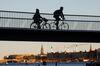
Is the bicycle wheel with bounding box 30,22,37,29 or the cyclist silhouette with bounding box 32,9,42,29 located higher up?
the cyclist silhouette with bounding box 32,9,42,29

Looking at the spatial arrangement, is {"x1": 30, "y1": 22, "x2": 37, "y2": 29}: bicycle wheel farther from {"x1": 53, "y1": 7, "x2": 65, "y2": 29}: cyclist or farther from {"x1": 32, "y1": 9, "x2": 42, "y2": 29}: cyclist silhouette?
{"x1": 53, "y1": 7, "x2": 65, "y2": 29}: cyclist

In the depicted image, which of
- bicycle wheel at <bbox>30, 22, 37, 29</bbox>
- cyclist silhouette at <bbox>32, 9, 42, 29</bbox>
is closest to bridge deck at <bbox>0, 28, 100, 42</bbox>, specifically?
bicycle wheel at <bbox>30, 22, 37, 29</bbox>

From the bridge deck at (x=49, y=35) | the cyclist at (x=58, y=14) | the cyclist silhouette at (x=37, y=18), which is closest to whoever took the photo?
the bridge deck at (x=49, y=35)

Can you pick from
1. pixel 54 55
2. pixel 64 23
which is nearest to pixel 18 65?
pixel 64 23

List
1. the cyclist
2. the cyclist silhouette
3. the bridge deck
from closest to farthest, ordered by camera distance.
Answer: the bridge deck < the cyclist silhouette < the cyclist

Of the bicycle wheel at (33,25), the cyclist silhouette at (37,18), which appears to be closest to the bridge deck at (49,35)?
the bicycle wheel at (33,25)

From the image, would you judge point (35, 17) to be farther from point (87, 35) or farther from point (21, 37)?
point (87, 35)

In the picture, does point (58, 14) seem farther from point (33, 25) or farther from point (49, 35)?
point (33, 25)

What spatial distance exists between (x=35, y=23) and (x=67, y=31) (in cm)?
319

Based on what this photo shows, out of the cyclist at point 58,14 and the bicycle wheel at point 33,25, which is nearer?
the bicycle wheel at point 33,25

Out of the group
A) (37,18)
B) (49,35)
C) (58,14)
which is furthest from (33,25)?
(58,14)

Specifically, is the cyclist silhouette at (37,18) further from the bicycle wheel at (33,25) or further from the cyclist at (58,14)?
the cyclist at (58,14)

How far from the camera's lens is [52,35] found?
36906mm

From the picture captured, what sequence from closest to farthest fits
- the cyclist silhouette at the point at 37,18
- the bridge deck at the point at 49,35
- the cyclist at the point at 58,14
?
1. the bridge deck at the point at 49,35
2. the cyclist silhouette at the point at 37,18
3. the cyclist at the point at 58,14
